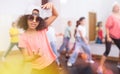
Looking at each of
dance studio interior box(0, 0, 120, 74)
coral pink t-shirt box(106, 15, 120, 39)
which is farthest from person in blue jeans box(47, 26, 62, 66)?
coral pink t-shirt box(106, 15, 120, 39)

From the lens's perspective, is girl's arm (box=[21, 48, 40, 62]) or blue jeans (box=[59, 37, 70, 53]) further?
blue jeans (box=[59, 37, 70, 53])

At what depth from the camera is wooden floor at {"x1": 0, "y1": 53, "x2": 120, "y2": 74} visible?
0.67m

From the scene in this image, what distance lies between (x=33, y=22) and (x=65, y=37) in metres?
0.16

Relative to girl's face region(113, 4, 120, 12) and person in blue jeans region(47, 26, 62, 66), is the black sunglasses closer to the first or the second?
person in blue jeans region(47, 26, 62, 66)

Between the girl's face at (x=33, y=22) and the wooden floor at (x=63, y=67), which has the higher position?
the girl's face at (x=33, y=22)

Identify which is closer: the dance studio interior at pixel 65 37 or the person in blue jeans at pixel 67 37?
the dance studio interior at pixel 65 37

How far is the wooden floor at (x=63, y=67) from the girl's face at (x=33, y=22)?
9 cm

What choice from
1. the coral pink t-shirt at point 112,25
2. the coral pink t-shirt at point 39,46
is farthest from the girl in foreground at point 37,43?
the coral pink t-shirt at point 112,25

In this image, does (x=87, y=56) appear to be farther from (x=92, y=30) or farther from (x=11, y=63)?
(x=11, y=63)

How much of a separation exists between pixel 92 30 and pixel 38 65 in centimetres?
25

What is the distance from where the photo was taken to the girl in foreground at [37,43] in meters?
0.68

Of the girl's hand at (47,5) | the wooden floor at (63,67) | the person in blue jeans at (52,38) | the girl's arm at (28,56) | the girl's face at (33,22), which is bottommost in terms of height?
the wooden floor at (63,67)

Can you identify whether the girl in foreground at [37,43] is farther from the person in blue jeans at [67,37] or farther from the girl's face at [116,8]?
the girl's face at [116,8]

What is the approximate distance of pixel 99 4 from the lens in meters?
0.85
